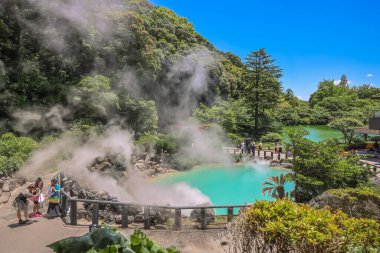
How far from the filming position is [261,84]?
3369 centimetres

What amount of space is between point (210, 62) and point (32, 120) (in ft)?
78.8

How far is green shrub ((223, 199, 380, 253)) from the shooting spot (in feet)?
12.4

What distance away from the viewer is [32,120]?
17016 mm

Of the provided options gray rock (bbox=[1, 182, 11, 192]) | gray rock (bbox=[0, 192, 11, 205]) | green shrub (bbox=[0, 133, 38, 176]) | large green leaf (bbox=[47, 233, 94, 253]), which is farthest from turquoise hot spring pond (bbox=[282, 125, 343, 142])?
large green leaf (bbox=[47, 233, 94, 253])

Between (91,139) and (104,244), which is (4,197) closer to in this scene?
(91,139)

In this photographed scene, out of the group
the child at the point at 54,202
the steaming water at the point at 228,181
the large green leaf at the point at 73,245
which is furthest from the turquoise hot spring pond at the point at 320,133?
the large green leaf at the point at 73,245

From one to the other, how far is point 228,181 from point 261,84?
19.6m

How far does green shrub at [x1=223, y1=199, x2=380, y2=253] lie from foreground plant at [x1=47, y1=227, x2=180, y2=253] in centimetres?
258

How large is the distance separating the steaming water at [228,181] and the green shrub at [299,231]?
8213 mm

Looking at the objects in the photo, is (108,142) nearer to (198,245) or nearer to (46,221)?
(46,221)

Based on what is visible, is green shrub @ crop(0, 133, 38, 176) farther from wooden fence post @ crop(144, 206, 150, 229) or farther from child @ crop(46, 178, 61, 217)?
wooden fence post @ crop(144, 206, 150, 229)

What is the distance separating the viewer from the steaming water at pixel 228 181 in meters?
14.9

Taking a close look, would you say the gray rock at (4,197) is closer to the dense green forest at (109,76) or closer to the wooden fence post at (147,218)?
the wooden fence post at (147,218)

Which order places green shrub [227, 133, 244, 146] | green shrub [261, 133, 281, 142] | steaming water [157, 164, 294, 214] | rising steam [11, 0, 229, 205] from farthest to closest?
green shrub [261, 133, 281, 142]
green shrub [227, 133, 244, 146]
steaming water [157, 164, 294, 214]
rising steam [11, 0, 229, 205]
